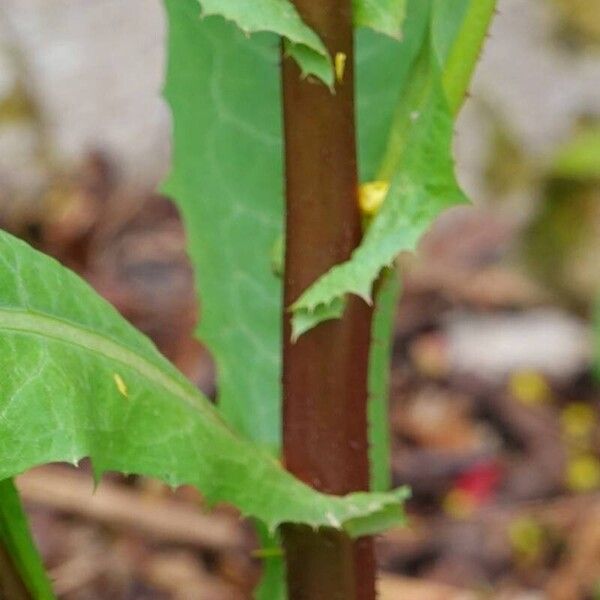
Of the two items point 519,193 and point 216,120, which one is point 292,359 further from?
point 519,193

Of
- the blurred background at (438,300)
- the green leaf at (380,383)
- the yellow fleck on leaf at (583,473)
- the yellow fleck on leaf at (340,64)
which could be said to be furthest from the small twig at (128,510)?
the yellow fleck on leaf at (340,64)

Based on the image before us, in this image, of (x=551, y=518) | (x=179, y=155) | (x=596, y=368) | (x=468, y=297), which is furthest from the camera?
(x=468, y=297)

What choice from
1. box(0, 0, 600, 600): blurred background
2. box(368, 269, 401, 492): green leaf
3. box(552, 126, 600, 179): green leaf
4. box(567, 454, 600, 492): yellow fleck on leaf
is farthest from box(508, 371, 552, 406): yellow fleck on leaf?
box(368, 269, 401, 492): green leaf

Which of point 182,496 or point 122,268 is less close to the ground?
point 122,268

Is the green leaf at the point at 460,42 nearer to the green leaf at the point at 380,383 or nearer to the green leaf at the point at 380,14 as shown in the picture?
the green leaf at the point at 380,14

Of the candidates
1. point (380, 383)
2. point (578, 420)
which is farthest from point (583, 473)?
point (380, 383)

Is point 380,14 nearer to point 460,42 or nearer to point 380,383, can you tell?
point 460,42

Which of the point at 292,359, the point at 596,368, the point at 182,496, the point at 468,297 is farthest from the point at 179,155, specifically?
the point at 468,297
